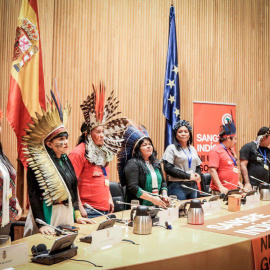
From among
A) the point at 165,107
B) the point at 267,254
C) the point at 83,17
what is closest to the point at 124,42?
the point at 83,17

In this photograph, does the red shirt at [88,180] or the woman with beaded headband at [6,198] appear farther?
the red shirt at [88,180]

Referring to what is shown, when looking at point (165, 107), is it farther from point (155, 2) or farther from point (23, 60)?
point (23, 60)

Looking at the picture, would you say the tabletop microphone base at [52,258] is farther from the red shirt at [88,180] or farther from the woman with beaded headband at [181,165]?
the woman with beaded headband at [181,165]

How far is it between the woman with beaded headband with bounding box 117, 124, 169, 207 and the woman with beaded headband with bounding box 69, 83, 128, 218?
0.13m

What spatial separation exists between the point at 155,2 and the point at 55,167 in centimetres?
435

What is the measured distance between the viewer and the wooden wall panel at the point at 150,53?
5.23 metres

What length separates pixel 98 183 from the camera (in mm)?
3078

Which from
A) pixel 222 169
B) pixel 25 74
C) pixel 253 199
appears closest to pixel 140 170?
pixel 253 199

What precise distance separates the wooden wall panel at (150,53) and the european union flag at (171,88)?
32cm

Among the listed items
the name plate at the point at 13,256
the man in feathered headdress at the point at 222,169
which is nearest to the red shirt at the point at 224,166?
the man in feathered headdress at the point at 222,169

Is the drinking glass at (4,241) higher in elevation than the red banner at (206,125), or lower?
lower

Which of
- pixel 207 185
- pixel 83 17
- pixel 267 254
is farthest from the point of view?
pixel 83 17

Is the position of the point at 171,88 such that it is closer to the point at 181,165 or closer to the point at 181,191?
the point at 181,165

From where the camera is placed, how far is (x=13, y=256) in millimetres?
1618
